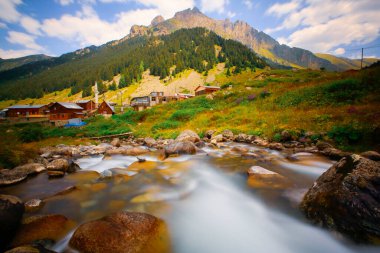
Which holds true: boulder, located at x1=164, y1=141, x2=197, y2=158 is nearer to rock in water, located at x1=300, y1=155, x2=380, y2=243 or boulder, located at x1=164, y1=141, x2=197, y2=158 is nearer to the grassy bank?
the grassy bank

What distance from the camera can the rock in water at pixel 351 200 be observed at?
4012 mm

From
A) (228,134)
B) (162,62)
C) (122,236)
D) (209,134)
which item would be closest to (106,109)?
(209,134)

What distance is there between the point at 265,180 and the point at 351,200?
375 cm

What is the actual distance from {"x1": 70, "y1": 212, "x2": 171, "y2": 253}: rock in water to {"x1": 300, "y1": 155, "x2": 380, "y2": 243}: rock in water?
4.25 m

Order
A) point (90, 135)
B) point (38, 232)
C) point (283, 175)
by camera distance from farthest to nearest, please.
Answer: point (90, 135) → point (283, 175) → point (38, 232)

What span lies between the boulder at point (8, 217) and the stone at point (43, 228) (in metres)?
0.15

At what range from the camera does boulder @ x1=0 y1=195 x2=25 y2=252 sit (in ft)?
14.3

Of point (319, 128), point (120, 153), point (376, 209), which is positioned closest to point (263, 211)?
point (376, 209)

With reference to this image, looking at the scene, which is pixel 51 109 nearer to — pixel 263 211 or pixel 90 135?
pixel 90 135

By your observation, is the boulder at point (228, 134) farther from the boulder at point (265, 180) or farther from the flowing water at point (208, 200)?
the boulder at point (265, 180)

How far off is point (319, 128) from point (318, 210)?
1058 cm

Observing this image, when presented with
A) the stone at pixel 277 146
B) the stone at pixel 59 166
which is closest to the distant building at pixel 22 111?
the stone at pixel 59 166

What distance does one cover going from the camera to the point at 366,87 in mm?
17938

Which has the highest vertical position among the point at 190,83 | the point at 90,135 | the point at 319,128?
the point at 190,83
